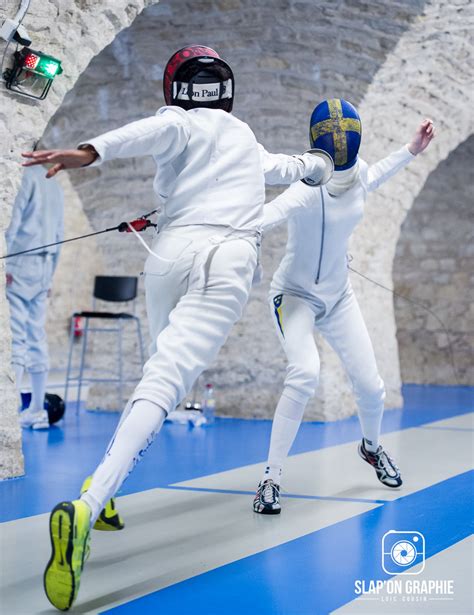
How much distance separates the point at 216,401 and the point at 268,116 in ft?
7.17

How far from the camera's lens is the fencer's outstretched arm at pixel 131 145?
7.26 ft

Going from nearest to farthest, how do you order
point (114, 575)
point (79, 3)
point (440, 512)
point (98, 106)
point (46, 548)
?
point (114, 575) → point (46, 548) → point (440, 512) → point (79, 3) → point (98, 106)

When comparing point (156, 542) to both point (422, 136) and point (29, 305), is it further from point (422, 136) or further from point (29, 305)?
point (29, 305)

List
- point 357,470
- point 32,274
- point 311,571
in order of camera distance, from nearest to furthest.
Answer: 1. point 311,571
2. point 357,470
3. point 32,274

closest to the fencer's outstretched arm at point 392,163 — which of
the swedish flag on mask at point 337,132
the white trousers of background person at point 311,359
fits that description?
the swedish flag on mask at point 337,132

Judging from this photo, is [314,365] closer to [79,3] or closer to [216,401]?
[79,3]

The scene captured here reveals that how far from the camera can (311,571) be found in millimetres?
2521

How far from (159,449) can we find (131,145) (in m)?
3.00

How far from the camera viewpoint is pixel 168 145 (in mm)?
2514

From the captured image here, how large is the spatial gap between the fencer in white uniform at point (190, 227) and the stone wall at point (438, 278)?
790 cm

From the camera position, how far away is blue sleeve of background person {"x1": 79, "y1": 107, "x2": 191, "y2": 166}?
228 centimetres

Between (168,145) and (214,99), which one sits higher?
(214,99)

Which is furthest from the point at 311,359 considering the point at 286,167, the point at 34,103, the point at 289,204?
the point at 34,103

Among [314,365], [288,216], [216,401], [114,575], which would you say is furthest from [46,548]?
[216,401]
